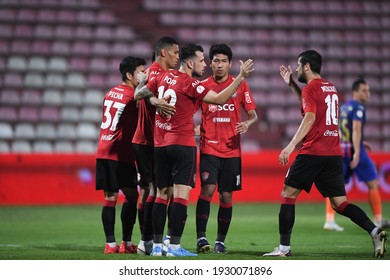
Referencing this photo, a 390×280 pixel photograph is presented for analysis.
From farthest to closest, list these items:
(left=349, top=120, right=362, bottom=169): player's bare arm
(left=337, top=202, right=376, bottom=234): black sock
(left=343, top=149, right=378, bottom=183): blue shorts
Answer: (left=343, top=149, right=378, bottom=183): blue shorts
(left=349, top=120, right=362, bottom=169): player's bare arm
(left=337, top=202, right=376, bottom=234): black sock

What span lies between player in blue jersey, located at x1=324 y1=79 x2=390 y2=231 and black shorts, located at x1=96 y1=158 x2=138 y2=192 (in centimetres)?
385

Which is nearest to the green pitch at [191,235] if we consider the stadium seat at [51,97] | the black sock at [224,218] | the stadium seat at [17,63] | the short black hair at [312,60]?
the black sock at [224,218]

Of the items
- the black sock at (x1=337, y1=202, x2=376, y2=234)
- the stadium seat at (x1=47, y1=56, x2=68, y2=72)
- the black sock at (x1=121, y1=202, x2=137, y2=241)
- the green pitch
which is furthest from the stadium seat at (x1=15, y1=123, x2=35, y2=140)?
the black sock at (x1=337, y1=202, x2=376, y2=234)

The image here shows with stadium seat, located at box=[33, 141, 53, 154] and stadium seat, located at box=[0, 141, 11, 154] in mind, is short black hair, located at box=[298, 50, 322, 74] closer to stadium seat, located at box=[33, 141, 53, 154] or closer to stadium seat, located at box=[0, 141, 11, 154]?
stadium seat, located at box=[33, 141, 53, 154]

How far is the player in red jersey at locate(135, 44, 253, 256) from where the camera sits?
725 centimetres

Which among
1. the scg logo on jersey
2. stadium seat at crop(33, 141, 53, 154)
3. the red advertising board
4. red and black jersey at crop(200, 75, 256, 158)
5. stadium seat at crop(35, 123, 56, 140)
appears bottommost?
the red advertising board

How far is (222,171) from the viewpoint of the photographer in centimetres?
812

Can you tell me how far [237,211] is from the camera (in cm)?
1410

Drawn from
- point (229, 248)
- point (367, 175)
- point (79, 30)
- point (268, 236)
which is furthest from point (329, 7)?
point (229, 248)

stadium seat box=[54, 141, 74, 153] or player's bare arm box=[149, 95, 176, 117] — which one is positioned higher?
player's bare arm box=[149, 95, 176, 117]

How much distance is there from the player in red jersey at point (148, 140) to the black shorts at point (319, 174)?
1467 mm

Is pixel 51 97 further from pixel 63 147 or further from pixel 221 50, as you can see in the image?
pixel 221 50

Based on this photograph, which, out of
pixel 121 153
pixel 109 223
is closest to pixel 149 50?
pixel 121 153

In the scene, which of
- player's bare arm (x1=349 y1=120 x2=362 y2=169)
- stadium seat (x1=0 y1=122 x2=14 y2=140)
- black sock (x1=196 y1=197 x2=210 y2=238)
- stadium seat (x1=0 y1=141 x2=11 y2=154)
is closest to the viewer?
black sock (x1=196 y1=197 x2=210 y2=238)
